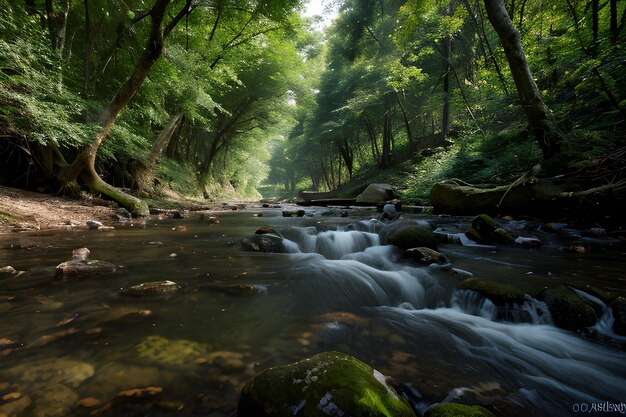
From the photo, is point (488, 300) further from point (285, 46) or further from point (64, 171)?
point (285, 46)

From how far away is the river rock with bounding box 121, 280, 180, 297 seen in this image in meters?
2.81

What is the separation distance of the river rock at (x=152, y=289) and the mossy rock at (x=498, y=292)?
126 inches

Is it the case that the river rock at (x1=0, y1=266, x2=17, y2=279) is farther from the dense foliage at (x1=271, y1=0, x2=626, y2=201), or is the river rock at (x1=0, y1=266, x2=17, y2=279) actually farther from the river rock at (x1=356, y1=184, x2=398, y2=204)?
the river rock at (x1=356, y1=184, x2=398, y2=204)

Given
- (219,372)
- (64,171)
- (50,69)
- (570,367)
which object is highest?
(50,69)

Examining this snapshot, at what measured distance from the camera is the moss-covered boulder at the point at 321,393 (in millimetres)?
1198

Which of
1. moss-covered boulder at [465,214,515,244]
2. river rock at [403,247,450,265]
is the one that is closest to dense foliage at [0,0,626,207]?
moss-covered boulder at [465,214,515,244]

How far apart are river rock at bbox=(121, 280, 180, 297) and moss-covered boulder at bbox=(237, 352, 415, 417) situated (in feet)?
6.30

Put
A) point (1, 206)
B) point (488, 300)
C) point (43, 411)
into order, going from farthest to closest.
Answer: point (1, 206)
point (488, 300)
point (43, 411)

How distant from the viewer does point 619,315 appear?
244cm

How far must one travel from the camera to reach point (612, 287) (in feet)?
10.2

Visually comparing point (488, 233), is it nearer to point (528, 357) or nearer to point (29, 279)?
point (528, 357)

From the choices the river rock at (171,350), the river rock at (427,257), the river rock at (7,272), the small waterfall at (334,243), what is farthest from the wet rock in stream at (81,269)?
the river rock at (427,257)

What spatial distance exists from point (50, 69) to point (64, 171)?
294cm

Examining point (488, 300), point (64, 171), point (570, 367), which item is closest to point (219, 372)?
point (570, 367)
